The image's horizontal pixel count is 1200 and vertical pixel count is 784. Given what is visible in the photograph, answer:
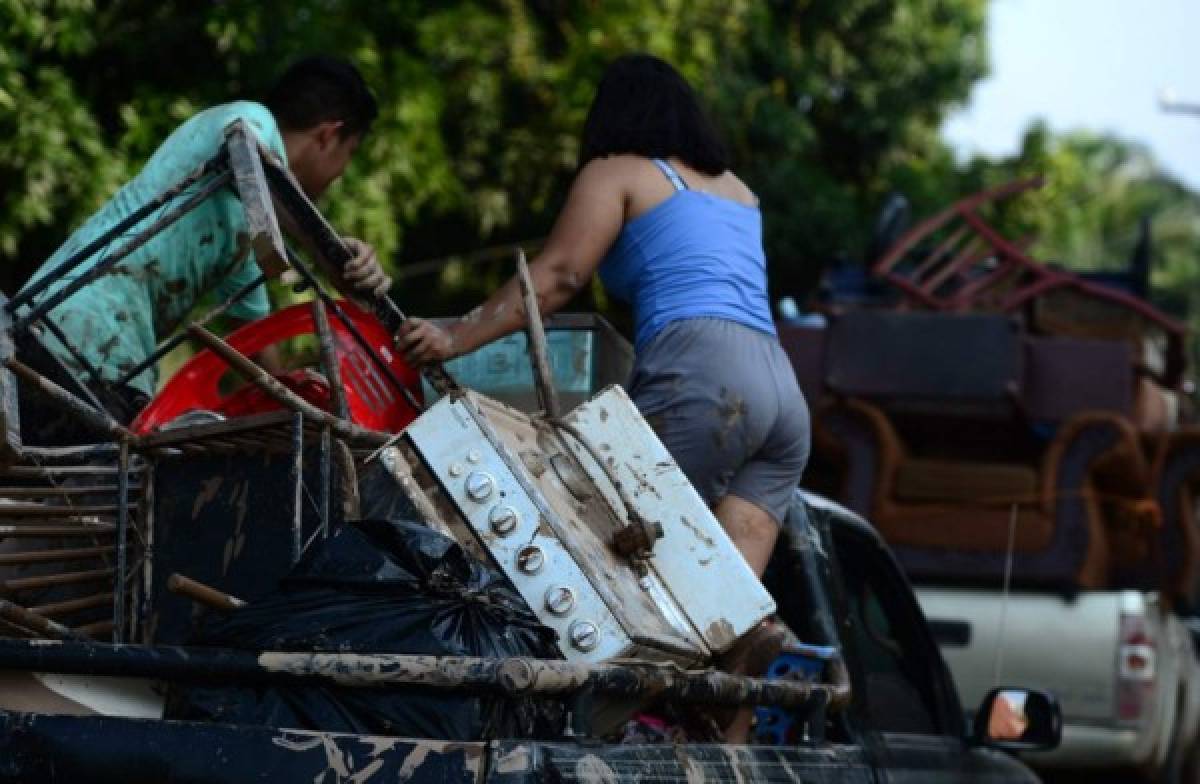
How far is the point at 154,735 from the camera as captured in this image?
2.89 meters

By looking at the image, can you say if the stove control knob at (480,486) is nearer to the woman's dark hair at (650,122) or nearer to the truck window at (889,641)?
the woman's dark hair at (650,122)

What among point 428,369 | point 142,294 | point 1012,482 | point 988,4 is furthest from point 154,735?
point 988,4

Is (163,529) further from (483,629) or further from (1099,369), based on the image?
(1099,369)

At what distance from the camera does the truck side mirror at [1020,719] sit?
4957 millimetres

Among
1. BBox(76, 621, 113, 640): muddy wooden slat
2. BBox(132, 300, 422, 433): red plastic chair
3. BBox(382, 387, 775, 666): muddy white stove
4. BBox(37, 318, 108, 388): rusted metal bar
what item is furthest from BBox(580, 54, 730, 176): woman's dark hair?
A: BBox(76, 621, 113, 640): muddy wooden slat

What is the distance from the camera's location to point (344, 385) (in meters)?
4.36

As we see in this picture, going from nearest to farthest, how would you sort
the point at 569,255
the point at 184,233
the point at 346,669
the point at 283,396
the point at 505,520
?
the point at 346,669, the point at 505,520, the point at 283,396, the point at 569,255, the point at 184,233

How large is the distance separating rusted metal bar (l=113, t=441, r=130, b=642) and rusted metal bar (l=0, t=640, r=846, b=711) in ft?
2.25

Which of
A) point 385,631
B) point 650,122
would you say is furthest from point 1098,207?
point 385,631

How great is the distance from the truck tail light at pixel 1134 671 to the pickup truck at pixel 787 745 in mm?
3914

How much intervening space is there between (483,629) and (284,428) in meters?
0.70

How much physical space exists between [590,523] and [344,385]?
887 millimetres

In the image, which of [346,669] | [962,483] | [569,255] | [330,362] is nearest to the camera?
[346,669]

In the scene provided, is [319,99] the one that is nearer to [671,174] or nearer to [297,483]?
[671,174]
